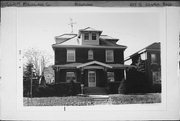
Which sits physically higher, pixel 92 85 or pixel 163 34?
pixel 163 34

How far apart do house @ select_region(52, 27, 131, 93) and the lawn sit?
0.12 m

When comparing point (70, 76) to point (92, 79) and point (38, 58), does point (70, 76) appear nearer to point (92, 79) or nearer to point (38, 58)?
point (92, 79)

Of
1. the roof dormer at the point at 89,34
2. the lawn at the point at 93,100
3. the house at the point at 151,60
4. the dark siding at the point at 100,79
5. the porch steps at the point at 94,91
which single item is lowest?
the lawn at the point at 93,100

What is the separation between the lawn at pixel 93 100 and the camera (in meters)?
3.85

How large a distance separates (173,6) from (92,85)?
133cm

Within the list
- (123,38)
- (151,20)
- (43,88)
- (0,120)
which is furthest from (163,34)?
(0,120)

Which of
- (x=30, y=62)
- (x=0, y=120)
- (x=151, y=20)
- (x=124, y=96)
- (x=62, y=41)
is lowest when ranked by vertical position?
(x=0, y=120)

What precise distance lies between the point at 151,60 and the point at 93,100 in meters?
0.84

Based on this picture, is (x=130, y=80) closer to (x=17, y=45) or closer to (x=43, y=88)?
(x=43, y=88)

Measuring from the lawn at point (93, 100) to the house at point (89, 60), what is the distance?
12cm

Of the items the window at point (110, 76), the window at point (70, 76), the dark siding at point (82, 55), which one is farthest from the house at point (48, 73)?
the window at point (110, 76)

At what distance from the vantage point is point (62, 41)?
3.87 meters

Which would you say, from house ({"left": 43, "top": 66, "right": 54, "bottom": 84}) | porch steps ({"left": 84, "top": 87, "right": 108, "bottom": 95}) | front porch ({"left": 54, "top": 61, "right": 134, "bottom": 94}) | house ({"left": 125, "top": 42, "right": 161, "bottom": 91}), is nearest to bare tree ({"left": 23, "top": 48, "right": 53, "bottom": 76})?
house ({"left": 43, "top": 66, "right": 54, "bottom": 84})

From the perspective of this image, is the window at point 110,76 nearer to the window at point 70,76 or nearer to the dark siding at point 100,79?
the dark siding at point 100,79
